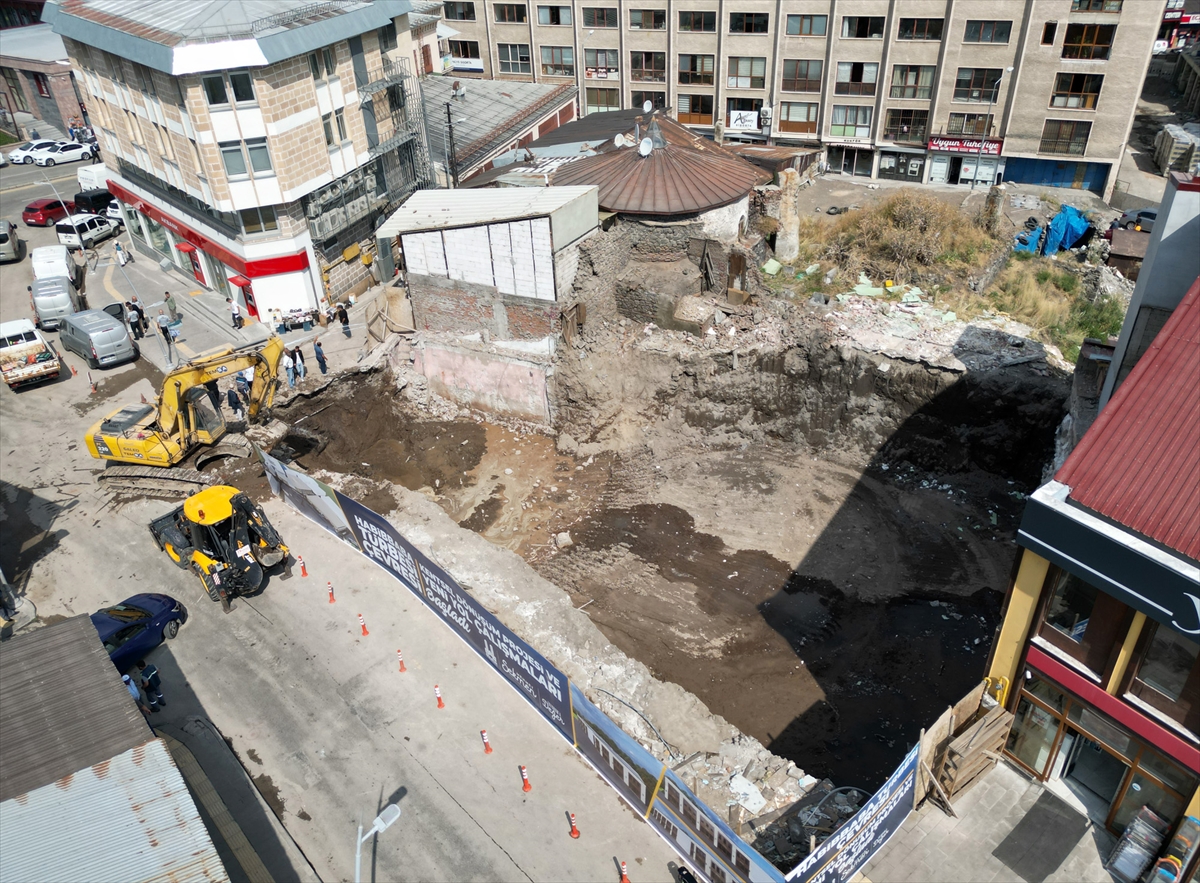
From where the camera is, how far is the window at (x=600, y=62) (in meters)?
57.6

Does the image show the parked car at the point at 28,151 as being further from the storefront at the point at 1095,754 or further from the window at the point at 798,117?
the storefront at the point at 1095,754

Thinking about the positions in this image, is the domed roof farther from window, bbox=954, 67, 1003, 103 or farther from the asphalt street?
window, bbox=954, 67, 1003, 103

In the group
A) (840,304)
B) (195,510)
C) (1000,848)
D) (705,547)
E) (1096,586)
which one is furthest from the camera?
(840,304)

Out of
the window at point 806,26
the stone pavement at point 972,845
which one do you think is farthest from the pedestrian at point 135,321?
the window at point 806,26

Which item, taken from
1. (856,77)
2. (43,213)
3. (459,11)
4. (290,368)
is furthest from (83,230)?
(856,77)

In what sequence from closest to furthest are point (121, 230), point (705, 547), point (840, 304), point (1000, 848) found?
1. point (1000, 848)
2. point (705, 547)
3. point (840, 304)
4. point (121, 230)

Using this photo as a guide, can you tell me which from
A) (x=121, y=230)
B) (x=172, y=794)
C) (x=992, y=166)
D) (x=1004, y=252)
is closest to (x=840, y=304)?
(x=1004, y=252)

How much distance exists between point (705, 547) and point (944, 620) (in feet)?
22.4

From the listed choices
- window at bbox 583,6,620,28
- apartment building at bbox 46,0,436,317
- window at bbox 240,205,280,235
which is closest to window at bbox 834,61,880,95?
window at bbox 583,6,620,28

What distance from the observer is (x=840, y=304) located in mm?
30281

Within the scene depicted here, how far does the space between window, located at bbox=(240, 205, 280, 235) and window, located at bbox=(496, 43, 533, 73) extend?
31.4 metres

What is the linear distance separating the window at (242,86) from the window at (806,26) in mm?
34237

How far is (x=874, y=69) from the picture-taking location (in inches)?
2032

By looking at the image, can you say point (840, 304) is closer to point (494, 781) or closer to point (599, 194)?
point (599, 194)
